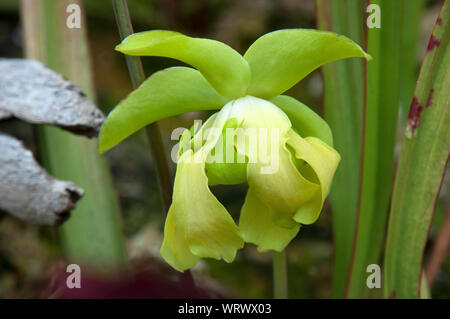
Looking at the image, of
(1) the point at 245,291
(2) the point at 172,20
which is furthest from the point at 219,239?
(2) the point at 172,20

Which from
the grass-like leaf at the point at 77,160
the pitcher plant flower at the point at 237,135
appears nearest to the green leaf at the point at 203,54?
the pitcher plant flower at the point at 237,135

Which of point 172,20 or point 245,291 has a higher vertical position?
point 172,20

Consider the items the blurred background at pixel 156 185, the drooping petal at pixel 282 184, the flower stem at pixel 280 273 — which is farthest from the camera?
the blurred background at pixel 156 185

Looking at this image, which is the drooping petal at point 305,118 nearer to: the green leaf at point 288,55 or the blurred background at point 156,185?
the green leaf at point 288,55

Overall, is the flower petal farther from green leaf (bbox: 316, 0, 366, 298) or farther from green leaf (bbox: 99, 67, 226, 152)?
green leaf (bbox: 316, 0, 366, 298)

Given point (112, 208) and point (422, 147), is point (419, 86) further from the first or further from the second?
point (112, 208)

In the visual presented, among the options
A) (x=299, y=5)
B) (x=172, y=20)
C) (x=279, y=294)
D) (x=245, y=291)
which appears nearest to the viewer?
(x=279, y=294)

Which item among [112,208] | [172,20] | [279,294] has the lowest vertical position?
[279,294]
